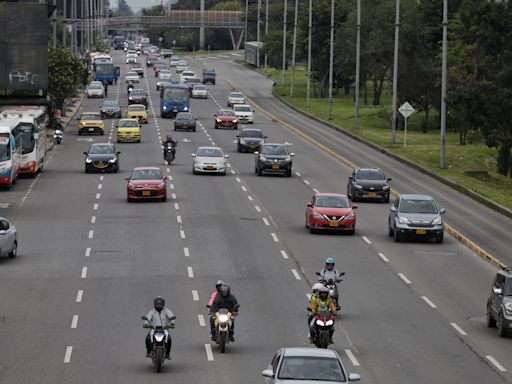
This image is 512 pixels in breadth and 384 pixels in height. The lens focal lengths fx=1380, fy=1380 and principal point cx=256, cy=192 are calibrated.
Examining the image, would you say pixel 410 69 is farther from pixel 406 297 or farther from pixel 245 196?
pixel 406 297

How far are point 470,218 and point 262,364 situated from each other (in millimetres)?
28064

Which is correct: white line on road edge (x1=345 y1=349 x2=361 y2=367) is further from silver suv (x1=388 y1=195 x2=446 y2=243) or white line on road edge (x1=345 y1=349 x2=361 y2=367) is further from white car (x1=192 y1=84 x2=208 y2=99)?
white car (x1=192 y1=84 x2=208 y2=99)

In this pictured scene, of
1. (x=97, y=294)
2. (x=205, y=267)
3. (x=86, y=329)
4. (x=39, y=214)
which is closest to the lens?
(x=86, y=329)

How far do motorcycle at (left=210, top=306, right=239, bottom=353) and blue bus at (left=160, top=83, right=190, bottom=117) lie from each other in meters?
78.5

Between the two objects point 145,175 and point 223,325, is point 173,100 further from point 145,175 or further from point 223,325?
point 223,325

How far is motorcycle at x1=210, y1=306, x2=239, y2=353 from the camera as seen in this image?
2653 cm

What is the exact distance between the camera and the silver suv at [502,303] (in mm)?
29047

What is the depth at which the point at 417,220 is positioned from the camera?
44.6 m

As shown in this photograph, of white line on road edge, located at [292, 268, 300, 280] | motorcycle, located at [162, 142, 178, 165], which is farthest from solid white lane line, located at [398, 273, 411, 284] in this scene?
motorcycle, located at [162, 142, 178, 165]

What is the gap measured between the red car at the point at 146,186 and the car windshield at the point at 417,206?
12097 mm

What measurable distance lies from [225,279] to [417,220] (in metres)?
9.92

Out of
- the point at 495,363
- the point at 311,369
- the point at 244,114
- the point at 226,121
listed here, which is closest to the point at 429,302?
the point at 495,363

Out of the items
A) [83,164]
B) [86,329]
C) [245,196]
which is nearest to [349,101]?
[83,164]

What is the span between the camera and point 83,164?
71312 millimetres
